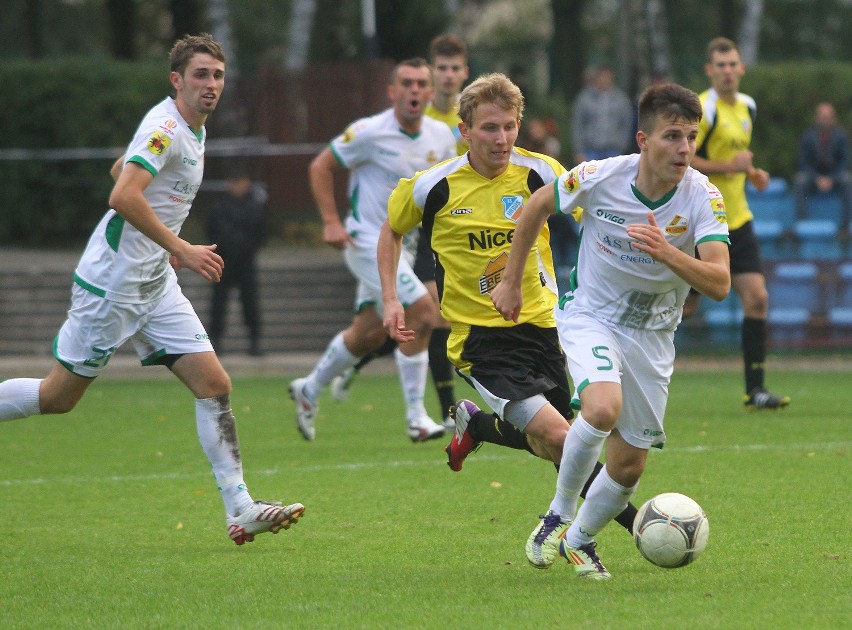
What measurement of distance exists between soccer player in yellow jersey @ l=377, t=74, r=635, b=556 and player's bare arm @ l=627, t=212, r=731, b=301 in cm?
113

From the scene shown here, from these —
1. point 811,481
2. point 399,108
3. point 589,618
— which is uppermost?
point 399,108

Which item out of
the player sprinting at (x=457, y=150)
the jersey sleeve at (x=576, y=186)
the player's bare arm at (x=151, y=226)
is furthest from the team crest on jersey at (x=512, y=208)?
the player sprinting at (x=457, y=150)

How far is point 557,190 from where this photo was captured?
5965mm

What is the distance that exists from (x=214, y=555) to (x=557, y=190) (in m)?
2.24

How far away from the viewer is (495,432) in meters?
6.89

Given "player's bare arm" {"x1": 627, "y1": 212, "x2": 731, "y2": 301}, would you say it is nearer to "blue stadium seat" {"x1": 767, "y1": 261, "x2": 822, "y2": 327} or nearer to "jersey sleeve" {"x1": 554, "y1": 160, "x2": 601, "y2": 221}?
"jersey sleeve" {"x1": 554, "y1": 160, "x2": 601, "y2": 221}

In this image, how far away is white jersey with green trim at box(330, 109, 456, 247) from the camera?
400 inches

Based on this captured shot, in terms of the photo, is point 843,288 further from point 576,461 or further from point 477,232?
point 576,461

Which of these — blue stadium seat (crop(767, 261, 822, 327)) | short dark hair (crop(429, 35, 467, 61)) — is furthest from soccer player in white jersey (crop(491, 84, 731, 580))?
blue stadium seat (crop(767, 261, 822, 327))

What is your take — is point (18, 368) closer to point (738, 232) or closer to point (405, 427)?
point (405, 427)

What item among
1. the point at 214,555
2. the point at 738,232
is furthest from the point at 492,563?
the point at 738,232

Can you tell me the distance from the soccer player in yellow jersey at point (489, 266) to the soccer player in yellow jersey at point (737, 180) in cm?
424

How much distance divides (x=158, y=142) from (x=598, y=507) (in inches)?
100

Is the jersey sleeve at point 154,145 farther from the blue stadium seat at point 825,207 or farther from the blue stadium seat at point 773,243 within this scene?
the blue stadium seat at point 825,207
